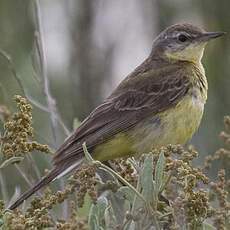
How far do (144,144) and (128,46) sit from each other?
2625mm

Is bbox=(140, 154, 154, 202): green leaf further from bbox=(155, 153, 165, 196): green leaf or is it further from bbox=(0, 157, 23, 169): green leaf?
bbox=(0, 157, 23, 169): green leaf

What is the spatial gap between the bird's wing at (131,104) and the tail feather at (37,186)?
0.49 m

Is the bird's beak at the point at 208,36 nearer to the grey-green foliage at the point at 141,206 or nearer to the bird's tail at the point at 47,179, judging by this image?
the bird's tail at the point at 47,179

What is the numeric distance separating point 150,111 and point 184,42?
91 centimetres

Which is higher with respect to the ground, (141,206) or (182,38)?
(141,206)

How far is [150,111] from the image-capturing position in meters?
5.72

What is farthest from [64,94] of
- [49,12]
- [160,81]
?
[160,81]

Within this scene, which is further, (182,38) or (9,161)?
(182,38)

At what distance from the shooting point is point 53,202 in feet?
10.4

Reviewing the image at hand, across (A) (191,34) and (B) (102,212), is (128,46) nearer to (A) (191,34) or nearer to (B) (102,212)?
(A) (191,34)

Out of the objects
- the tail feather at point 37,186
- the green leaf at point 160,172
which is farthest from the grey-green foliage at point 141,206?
the tail feather at point 37,186

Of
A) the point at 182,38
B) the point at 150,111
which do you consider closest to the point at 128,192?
the point at 150,111

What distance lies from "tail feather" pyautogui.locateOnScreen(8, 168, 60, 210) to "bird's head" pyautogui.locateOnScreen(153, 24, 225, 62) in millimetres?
2054

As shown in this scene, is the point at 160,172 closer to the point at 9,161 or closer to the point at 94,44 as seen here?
the point at 9,161
